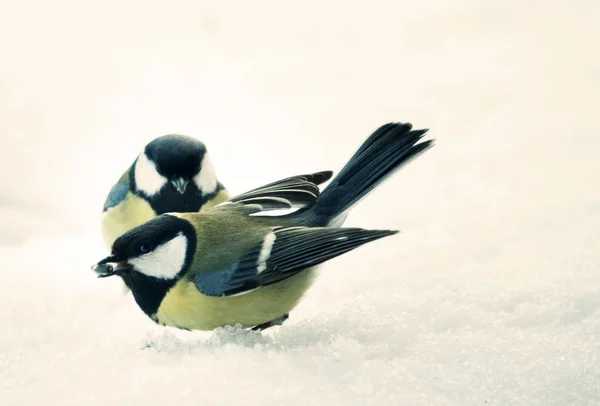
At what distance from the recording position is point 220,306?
132cm

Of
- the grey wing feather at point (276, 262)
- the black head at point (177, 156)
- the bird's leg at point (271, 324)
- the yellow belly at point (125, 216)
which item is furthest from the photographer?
the yellow belly at point (125, 216)

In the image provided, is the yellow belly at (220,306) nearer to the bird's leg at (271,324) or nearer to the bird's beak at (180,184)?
the bird's leg at (271,324)

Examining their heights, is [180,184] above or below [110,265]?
above

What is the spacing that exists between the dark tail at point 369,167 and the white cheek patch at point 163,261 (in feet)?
1.02

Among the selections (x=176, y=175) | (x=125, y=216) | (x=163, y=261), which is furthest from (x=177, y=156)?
(x=163, y=261)

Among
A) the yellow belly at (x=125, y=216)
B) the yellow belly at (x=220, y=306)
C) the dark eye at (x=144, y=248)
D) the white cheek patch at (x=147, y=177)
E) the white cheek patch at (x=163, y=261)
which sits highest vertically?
the white cheek patch at (x=147, y=177)

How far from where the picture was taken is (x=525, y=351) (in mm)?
1269

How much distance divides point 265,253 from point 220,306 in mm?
130

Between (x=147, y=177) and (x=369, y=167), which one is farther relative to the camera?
(x=147, y=177)

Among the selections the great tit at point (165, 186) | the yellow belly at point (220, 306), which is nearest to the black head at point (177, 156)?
the great tit at point (165, 186)

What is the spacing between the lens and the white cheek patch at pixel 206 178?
1670 mm

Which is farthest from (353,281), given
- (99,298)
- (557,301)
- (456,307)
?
(99,298)

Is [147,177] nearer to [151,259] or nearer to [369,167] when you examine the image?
[151,259]

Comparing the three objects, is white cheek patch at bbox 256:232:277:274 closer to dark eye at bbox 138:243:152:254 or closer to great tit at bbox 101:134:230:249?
dark eye at bbox 138:243:152:254
